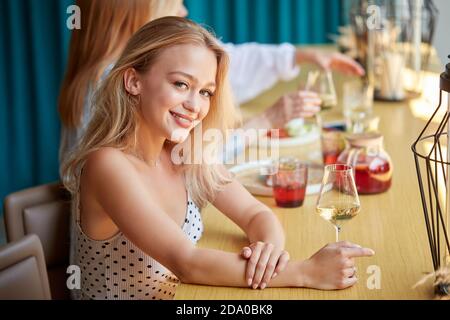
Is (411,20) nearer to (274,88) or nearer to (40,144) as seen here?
(274,88)

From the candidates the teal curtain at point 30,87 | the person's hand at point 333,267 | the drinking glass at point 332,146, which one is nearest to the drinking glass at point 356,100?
the drinking glass at point 332,146

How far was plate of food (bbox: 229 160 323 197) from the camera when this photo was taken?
1.82 m

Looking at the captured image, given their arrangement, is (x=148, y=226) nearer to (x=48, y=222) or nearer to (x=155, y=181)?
(x=155, y=181)

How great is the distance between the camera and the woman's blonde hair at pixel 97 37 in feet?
7.02

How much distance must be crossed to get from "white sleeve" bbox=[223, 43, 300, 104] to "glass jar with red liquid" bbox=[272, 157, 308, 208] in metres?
1.15

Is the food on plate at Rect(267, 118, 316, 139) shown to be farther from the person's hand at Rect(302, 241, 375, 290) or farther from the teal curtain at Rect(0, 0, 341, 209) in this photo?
the teal curtain at Rect(0, 0, 341, 209)

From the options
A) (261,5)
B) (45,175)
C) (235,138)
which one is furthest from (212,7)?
(235,138)

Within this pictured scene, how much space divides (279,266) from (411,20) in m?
2.02

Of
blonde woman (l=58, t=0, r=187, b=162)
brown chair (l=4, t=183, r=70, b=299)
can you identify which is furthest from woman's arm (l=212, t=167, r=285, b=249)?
blonde woman (l=58, t=0, r=187, b=162)

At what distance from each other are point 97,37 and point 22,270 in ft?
2.71

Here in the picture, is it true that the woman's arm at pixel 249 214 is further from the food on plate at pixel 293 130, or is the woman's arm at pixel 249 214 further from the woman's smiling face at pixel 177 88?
the food on plate at pixel 293 130

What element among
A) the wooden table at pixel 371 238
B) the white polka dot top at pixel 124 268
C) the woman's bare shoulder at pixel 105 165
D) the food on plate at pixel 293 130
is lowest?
the white polka dot top at pixel 124 268

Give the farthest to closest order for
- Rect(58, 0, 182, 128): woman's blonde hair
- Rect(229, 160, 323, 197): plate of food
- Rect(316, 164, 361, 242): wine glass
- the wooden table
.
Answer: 1. Rect(58, 0, 182, 128): woman's blonde hair
2. Rect(229, 160, 323, 197): plate of food
3. Rect(316, 164, 361, 242): wine glass
4. the wooden table

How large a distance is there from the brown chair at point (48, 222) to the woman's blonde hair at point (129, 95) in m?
0.31
